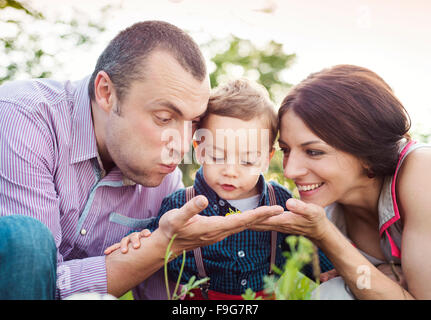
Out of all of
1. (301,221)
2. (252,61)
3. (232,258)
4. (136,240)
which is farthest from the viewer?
(252,61)

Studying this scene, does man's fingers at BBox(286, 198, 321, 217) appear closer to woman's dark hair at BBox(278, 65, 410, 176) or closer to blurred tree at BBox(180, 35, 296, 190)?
woman's dark hair at BBox(278, 65, 410, 176)

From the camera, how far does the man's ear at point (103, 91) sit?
270 centimetres

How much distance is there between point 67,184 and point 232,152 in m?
1.06

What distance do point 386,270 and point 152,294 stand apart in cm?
164

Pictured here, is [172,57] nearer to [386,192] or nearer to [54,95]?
[54,95]

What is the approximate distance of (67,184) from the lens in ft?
8.40

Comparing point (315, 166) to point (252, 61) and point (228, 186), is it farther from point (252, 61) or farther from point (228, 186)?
point (252, 61)

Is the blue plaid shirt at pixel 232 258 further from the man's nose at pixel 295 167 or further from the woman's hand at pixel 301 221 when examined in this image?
the woman's hand at pixel 301 221

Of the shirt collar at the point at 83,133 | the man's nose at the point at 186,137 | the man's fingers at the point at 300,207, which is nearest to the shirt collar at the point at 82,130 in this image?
the shirt collar at the point at 83,133

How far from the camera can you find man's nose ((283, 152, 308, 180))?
2.58m

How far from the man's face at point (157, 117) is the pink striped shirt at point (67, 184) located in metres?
0.22

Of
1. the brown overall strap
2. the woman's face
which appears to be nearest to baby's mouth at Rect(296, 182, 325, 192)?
the woman's face

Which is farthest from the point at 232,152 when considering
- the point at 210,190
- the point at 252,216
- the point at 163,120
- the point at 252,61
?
the point at 252,61

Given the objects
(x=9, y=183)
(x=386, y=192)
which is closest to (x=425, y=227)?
(x=386, y=192)
